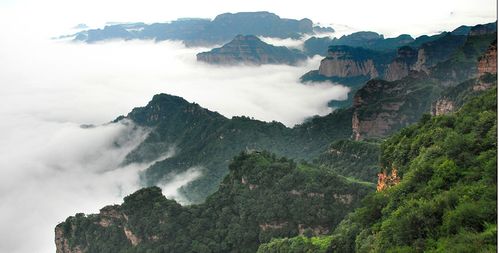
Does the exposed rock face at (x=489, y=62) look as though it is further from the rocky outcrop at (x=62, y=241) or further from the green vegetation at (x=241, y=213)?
the rocky outcrop at (x=62, y=241)

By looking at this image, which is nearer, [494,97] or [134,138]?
[494,97]

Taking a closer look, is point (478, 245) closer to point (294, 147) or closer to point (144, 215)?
point (144, 215)

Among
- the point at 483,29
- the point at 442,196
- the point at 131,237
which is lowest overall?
the point at 131,237

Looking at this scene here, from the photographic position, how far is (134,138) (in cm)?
19525

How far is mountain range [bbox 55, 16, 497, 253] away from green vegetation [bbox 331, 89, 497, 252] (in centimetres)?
6

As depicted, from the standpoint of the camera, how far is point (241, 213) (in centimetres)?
7125

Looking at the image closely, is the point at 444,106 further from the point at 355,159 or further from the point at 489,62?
the point at 355,159

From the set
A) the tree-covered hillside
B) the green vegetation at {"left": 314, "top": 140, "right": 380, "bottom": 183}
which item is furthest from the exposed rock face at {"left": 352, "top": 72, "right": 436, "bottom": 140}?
the tree-covered hillside

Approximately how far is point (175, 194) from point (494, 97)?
353 feet

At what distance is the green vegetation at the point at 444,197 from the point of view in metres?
18.0

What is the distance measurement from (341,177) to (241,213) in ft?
45.7

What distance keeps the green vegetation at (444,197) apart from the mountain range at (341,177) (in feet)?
0.20

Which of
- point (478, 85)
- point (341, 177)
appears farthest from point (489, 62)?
point (341, 177)

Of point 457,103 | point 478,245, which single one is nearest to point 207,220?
point 457,103
